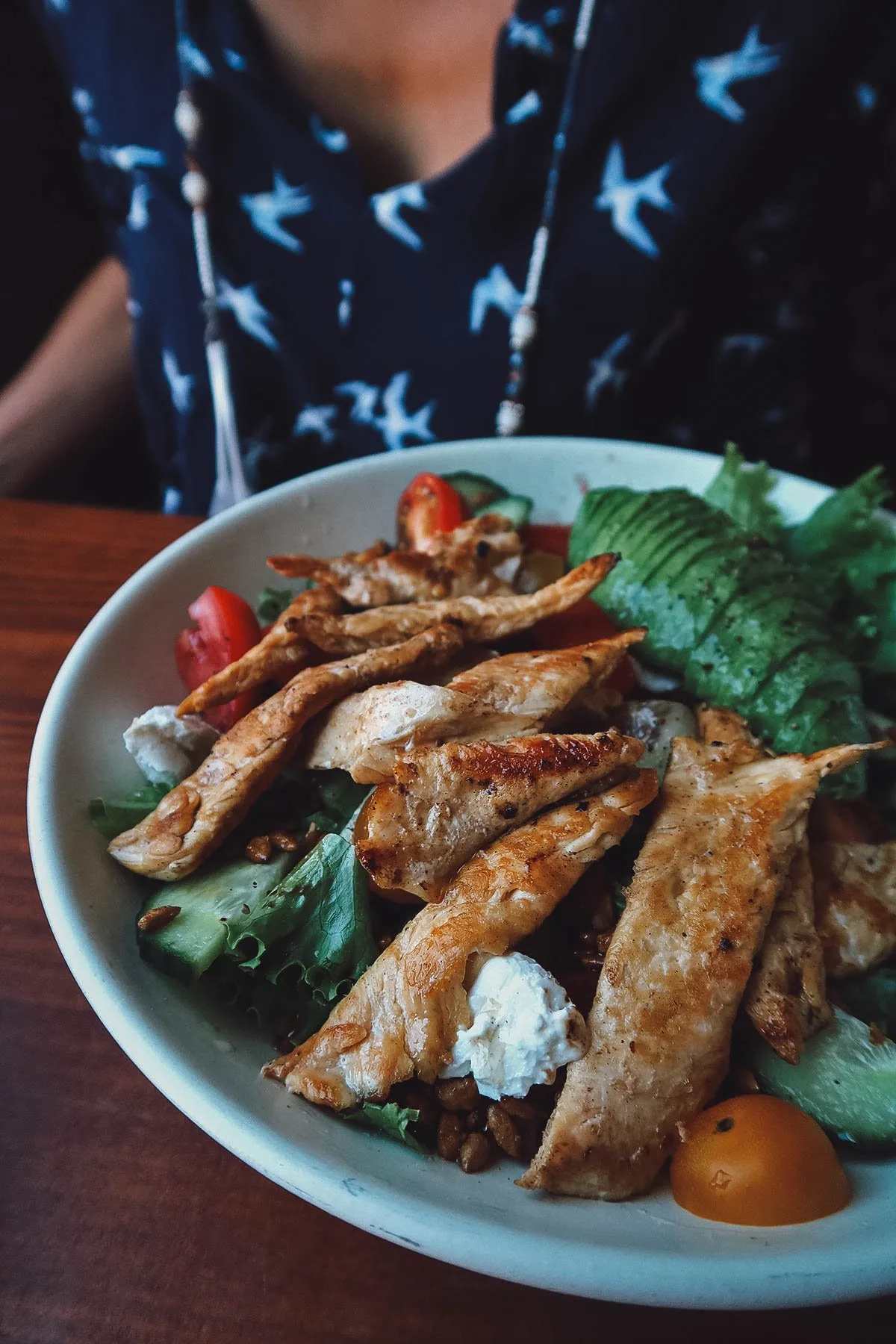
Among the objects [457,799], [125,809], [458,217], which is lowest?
[125,809]

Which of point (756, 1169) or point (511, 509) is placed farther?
point (511, 509)

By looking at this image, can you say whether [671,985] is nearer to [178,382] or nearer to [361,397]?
[361,397]

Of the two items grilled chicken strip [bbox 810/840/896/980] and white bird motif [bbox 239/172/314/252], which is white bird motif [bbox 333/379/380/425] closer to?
white bird motif [bbox 239/172/314/252]

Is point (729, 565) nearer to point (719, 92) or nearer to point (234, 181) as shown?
point (719, 92)

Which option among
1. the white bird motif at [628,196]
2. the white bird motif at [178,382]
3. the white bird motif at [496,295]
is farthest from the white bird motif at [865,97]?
the white bird motif at [178,382]

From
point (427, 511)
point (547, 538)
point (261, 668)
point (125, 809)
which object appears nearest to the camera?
point (125, 809)

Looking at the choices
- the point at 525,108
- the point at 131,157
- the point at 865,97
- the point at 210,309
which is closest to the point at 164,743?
the point at 210,309

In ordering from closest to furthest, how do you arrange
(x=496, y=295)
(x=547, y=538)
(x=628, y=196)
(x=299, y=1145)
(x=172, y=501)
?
1. (x=299, y=1145)
2. (x=547, y=538)
3. (x=628, y=196)
4. (x=496, y=295)
5. (x=172, y=501)

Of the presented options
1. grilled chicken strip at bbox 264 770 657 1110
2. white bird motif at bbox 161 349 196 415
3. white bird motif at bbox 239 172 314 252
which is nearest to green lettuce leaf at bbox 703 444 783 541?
grilled chicken strip at bbox 264 770 657 1110
